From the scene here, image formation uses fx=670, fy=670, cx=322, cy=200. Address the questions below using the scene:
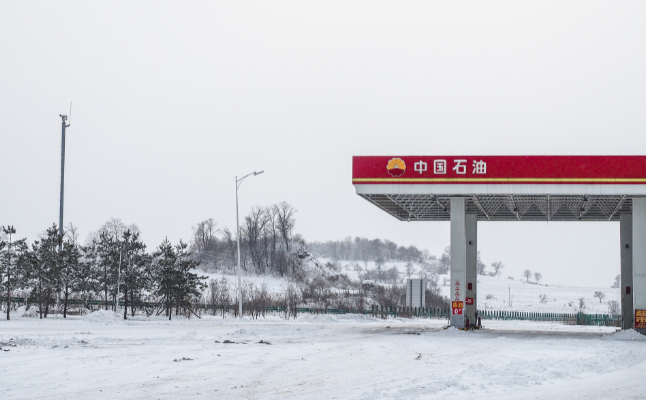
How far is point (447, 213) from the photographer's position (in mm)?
40281

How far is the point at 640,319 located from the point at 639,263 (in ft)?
8.11

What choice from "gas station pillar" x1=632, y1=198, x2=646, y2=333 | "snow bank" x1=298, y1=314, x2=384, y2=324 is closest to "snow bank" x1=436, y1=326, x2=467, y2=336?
"gas station pillar" x1=632, y1=198, x2=646, y2=333

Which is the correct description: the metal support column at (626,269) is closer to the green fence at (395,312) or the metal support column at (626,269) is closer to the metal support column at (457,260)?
the metal support column at (457,260)

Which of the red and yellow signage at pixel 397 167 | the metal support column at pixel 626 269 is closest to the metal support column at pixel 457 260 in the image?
the red and yellow signage at pixel 397 167

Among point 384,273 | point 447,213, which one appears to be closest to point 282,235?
point 384,273

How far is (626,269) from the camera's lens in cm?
3766

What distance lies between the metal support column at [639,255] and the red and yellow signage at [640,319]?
4cm

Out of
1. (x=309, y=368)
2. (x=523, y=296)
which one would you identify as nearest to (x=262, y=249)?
(x=523, y=296)

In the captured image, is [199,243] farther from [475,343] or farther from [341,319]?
[475,343]

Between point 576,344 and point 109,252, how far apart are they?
3562 centimetres

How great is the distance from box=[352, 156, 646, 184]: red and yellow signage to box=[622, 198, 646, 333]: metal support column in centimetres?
167

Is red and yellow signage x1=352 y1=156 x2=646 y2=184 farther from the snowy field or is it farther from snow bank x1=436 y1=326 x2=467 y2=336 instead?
the snowy field

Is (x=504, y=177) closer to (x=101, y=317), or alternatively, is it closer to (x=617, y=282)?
(x=101, y=317)

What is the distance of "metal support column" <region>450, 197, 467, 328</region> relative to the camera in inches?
1240
